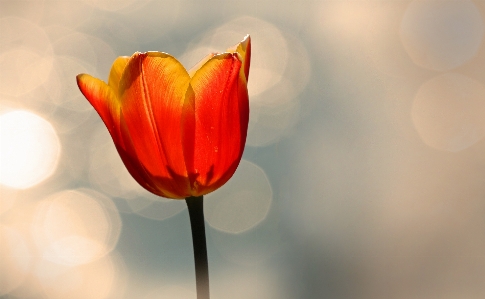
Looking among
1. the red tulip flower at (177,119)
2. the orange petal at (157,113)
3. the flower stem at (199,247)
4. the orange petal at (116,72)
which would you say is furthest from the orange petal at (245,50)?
→ the flower stem at (199,247)

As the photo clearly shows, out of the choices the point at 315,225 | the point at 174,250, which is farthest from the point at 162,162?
the point at 315,225

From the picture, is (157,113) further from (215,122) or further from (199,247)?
(199,247)

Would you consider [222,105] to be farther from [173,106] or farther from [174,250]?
[174,250]

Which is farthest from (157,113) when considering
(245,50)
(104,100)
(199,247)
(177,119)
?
(199,247)

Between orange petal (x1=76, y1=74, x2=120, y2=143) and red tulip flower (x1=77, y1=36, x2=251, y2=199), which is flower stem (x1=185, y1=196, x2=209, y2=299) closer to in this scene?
red tulip flower (x1=77, y1=36, x2=251, y2=199)

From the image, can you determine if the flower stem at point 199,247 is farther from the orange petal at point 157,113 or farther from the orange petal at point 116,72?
the orange petal at point 116,72

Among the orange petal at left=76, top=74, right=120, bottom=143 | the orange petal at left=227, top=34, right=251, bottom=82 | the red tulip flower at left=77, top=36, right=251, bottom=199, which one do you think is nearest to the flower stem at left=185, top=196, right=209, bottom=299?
the red tulip flower at left=77, top=36, right=251, bottom=199
